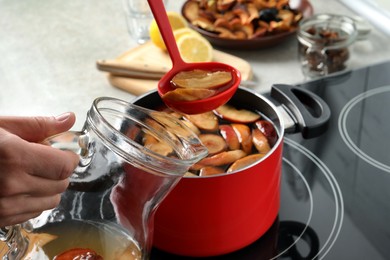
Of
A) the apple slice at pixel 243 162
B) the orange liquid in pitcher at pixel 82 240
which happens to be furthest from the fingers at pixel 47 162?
the apple slice at pixel 243 162

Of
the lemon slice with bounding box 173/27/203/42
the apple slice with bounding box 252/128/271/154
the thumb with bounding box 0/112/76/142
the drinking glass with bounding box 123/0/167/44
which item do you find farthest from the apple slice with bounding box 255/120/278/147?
the drinking glass with bounding box 123/0/167/44

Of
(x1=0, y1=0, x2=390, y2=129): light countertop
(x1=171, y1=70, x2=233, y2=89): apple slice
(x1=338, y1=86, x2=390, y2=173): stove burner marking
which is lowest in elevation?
(x1=338, y1=86, x2=390, y2=173): stove burner marking

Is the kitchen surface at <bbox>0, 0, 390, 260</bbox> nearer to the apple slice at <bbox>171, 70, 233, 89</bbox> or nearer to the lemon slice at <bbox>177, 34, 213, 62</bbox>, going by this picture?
the lemon slice at <bbox>177, 34, 213, 62</bbox>

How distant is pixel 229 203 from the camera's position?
0.67 m

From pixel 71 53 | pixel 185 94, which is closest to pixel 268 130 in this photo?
pixel 185 94

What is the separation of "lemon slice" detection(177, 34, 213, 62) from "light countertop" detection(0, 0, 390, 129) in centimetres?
9

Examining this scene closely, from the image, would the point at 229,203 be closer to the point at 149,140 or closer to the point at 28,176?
the point at 149,140

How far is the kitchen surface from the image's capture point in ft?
2.56

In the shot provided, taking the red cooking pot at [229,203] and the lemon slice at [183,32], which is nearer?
the red cooking pot at [229,203]

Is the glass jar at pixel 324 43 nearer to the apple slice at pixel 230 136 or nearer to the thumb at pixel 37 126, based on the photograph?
the apple slice at pixel 230 136

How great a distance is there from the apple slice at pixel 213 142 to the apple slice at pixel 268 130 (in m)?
0.05

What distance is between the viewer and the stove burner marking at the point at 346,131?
90cm

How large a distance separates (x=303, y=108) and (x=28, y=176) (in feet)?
1.31

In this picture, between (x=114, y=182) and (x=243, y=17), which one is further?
(x=243, y=17)
